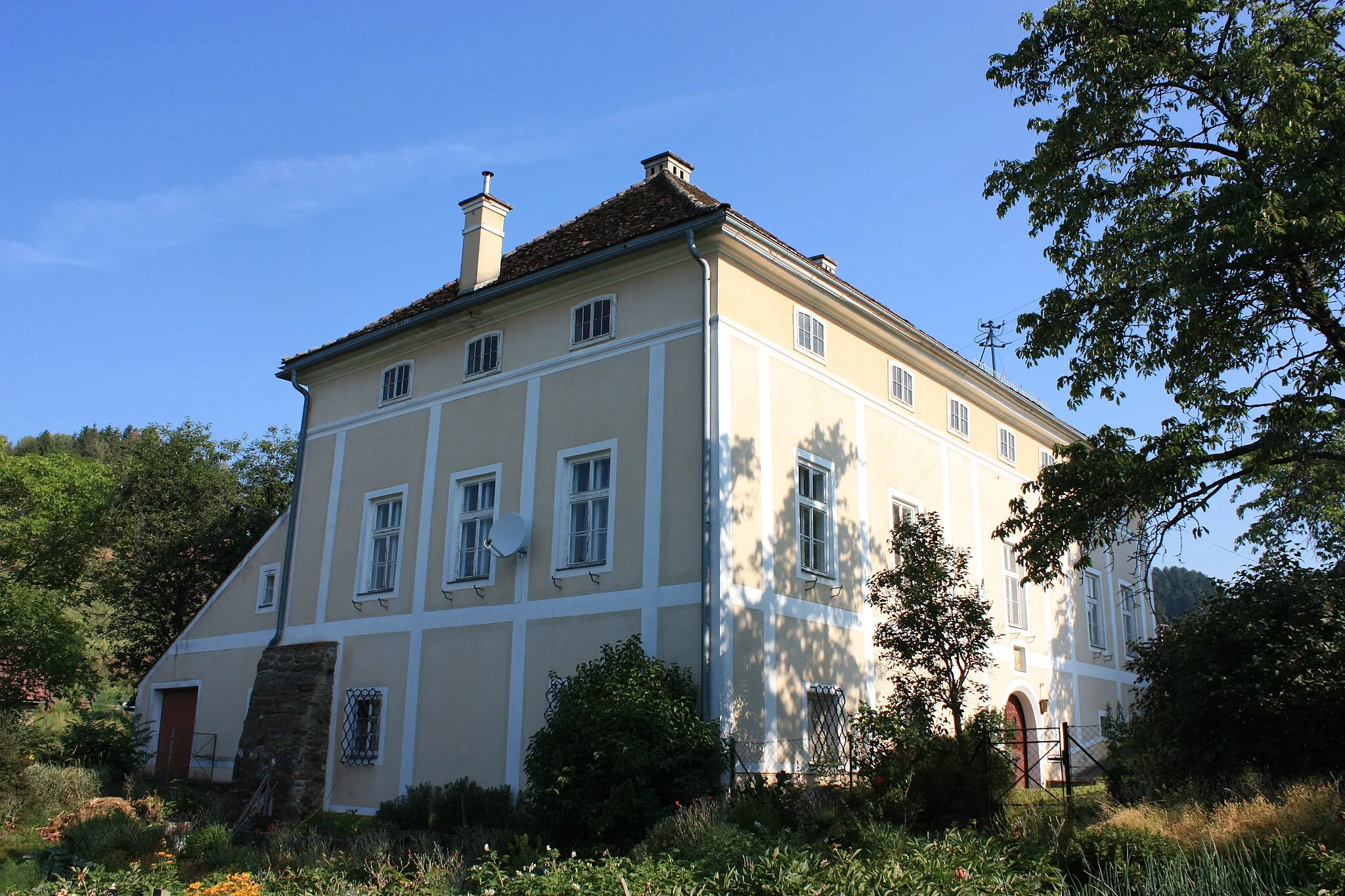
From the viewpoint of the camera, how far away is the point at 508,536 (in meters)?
15.7

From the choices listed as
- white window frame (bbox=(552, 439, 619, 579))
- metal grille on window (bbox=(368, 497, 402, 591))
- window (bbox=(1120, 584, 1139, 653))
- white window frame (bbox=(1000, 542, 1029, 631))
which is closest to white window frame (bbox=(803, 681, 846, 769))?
white window frame (bbox=(552, 439, 619, 579))

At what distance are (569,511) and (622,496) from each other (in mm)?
1082

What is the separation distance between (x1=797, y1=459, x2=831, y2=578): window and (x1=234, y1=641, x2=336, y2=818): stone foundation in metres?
8.50

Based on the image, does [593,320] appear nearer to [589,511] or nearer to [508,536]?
[589,511]

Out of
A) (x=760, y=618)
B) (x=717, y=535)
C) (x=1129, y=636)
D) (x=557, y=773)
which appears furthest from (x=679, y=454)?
(x=1129, y=636)

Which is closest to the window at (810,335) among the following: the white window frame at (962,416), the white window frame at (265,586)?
the white window frame at (962,416)

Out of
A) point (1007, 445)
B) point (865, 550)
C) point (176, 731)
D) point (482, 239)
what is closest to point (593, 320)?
point (482, 239)

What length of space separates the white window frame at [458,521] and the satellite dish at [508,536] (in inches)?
15.2

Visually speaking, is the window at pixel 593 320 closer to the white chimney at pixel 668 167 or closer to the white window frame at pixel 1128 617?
the white chimney at pixel 668 167

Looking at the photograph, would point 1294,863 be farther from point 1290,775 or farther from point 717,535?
point 717,535

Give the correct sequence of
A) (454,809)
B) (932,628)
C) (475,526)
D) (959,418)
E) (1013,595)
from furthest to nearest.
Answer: (1013,595) → (959,418) → (475,526) → (454,809) → (932,628)

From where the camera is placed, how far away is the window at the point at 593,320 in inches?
627

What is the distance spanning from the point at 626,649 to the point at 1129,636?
17.7 meters

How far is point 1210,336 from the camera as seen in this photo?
40.9 ft
